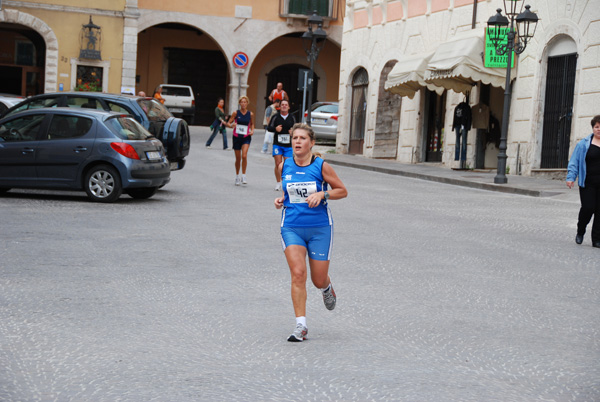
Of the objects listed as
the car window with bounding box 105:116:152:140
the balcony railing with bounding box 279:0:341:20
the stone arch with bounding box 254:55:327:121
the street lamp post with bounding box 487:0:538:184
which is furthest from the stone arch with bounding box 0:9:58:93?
the car window with bounding box 105:116:152:140

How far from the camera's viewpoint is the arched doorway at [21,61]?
4697cm

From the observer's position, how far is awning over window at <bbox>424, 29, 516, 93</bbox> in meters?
26.2

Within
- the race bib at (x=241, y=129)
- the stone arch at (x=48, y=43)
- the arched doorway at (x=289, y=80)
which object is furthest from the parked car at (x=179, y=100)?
the race bib at (x=241, y=129)

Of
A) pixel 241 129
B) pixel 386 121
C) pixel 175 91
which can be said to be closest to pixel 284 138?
pixel 241 129

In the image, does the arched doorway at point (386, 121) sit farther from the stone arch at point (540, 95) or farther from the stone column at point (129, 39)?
the stone column at point (129, 39)

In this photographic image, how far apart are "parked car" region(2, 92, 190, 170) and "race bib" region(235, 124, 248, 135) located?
148cm

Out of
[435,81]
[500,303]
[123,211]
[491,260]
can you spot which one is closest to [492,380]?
[500,303]

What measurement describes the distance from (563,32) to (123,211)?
1379 centimetres

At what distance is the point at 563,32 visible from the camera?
80.8 feet

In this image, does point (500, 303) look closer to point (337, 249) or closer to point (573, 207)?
point (337, 249)

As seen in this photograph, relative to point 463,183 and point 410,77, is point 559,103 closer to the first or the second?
point 463,183

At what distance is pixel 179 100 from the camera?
46219 mm

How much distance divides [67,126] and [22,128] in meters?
0.76

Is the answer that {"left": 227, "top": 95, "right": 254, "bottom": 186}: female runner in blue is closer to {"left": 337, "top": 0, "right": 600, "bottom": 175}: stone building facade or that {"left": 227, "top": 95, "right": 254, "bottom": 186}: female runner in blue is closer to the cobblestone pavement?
the cobblestone pavement
